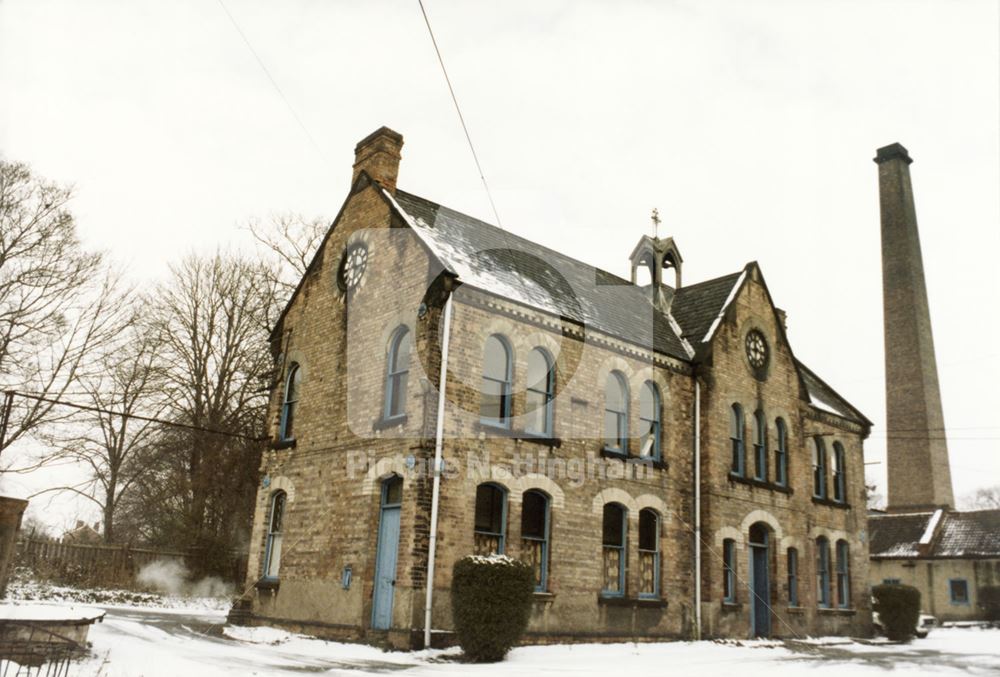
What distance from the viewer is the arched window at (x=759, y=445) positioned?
2270 centimetres

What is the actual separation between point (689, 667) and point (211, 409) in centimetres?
2258

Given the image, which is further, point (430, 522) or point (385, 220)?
point (385, 220)

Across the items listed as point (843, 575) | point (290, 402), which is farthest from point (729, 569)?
point (290, 402)

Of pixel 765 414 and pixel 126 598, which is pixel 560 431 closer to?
pixel 765 414

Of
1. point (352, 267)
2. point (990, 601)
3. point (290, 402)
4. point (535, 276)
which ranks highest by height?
point (535, 276)

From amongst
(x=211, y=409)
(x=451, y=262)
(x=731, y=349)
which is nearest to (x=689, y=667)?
(x=451, y=262)

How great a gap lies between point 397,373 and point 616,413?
18.0 feet

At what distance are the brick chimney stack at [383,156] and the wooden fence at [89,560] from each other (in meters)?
15.2

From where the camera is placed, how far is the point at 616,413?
19.5 meters

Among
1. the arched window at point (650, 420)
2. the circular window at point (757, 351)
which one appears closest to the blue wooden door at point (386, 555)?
the arched window at point (650, 420)

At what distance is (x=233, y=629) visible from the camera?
17.5 meters

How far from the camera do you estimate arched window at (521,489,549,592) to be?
16984 millimetres

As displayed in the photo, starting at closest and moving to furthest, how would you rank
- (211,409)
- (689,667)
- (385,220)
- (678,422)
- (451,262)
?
(689,667), (451,262), (385,220), (678,422), (211,409)

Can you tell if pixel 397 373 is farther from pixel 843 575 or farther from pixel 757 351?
pixel 843 575
